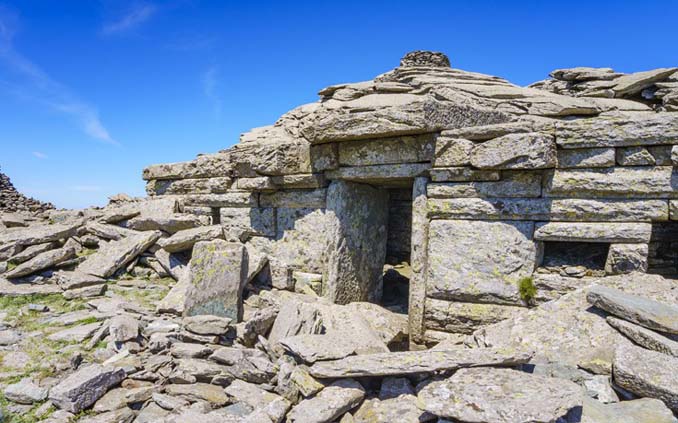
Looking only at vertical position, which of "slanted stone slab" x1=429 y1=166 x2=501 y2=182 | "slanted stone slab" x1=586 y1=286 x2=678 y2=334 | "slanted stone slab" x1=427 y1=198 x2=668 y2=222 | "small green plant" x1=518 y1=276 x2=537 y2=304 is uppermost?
"slanted stone slab" x1=429 y1=166 x2=501 y2=182

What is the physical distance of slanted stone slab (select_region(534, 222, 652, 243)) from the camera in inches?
185

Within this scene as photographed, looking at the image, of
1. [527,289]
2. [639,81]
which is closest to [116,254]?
[527,289]

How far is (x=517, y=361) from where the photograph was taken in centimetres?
345

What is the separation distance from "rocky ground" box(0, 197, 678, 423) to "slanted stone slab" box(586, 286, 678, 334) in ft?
0.05

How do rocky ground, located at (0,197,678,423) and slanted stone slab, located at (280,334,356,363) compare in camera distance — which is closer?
rocky ground, located at (0,197,678,423)

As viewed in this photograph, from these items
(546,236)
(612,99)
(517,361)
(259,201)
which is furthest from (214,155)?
(612,99)

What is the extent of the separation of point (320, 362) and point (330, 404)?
17.7 inches

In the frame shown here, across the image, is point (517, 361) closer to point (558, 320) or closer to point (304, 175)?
point (558, 320)

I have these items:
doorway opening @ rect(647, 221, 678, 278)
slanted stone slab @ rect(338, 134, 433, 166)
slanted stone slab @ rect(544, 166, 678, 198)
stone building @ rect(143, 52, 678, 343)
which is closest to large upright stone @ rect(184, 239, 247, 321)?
stone building @ rect(143, 52, 678, 343)

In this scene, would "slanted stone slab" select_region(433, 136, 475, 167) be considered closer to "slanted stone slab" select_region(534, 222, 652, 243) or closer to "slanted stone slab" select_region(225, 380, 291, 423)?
"slanted stone slab" select_region(534, 222, 652, 243)

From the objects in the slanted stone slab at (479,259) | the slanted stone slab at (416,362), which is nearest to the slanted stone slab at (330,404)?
the slanted stone slab at (416,362)

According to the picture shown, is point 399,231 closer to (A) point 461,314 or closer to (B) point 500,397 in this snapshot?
(A) point 461,314

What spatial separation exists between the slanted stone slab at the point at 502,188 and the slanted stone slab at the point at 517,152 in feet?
0.81

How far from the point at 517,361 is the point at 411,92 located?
6471mm
